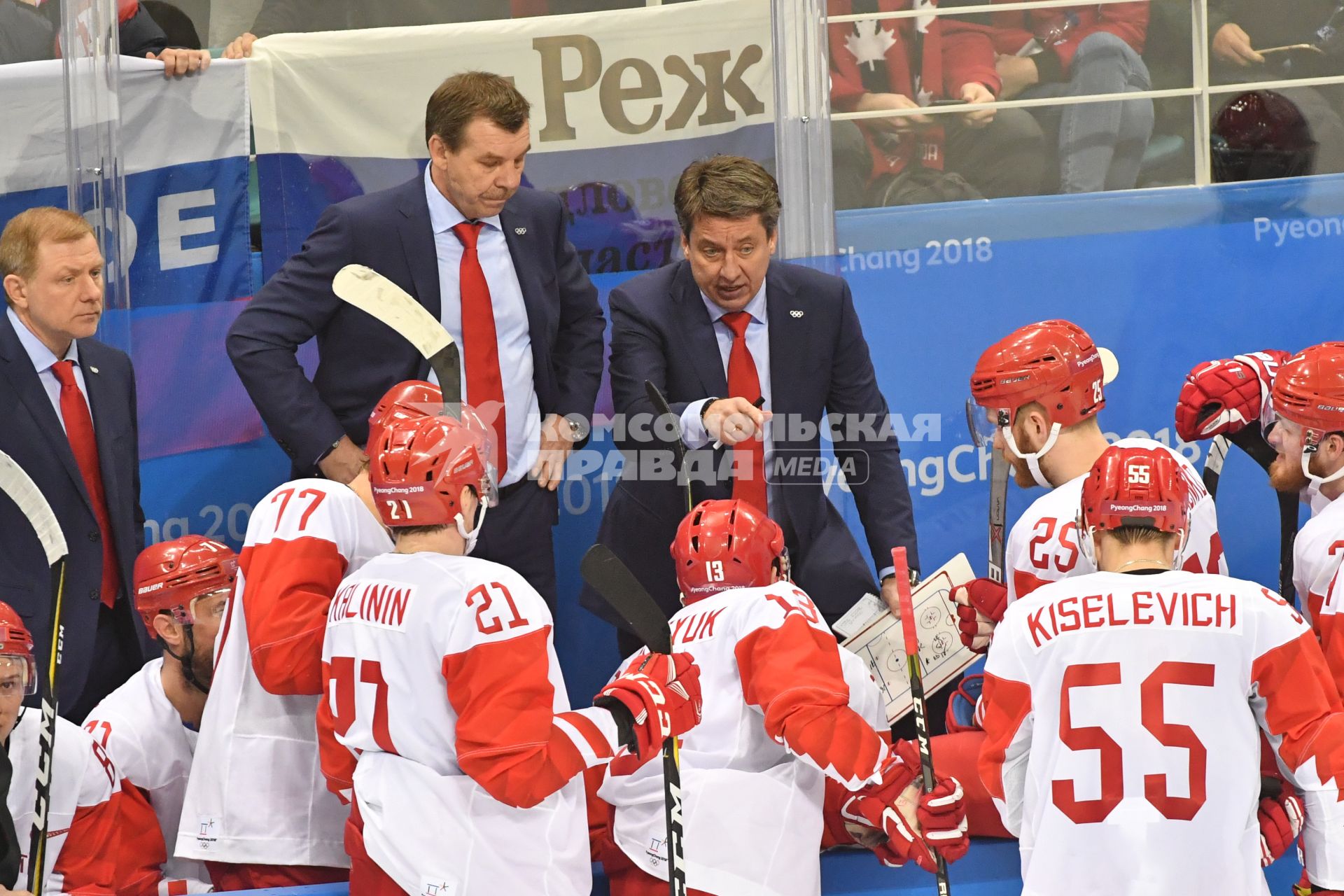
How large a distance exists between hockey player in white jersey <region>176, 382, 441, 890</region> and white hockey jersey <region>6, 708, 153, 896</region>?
0.21m

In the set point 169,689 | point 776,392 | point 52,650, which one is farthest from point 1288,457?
point 52,650

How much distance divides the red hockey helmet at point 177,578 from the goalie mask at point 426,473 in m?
0.96

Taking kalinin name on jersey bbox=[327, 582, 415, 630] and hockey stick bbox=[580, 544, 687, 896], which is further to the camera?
hockey stick bbox=[580, 544, 687, 896]

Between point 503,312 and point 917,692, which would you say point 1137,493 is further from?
point 503,312

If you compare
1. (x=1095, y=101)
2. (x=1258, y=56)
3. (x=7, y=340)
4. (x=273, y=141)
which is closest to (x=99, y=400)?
(x=7, y=340)

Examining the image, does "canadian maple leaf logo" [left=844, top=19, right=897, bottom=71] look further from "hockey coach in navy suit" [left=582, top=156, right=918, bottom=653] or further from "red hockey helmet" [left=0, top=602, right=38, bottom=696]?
"red hockey helmet" [left=0, top=602, right=38, bottom=696]

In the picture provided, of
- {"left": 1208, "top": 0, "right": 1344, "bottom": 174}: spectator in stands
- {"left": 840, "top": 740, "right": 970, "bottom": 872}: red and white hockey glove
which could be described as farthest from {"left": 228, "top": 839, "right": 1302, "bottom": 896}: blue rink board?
{"left": 1208, "top": 0, "right": 1344, "bottom": 174}: spectator in stands

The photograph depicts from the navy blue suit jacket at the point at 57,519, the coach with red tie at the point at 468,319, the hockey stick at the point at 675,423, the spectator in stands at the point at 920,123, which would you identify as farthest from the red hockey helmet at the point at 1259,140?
the navy blue suit jacket at the point at 57,519

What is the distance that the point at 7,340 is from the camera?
4.22m

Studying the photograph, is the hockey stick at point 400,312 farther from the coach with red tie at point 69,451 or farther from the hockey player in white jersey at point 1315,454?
the hockey player in white jersey at point 1315,454

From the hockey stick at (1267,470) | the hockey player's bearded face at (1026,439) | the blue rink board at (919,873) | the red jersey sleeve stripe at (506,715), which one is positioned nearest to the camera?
the red jersey sleeve stripe at (506,715)

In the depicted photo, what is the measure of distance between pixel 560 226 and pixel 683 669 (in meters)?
1.72

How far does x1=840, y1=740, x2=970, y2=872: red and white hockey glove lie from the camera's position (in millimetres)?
3035

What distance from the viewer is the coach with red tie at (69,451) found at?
417 cm
